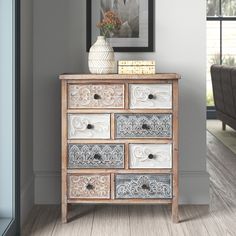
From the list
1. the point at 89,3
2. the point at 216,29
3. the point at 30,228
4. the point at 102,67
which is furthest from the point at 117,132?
the point at 216,29

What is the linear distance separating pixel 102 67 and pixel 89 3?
1.37ft

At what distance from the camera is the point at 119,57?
2801mm

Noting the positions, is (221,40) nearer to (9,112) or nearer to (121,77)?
(121,77)

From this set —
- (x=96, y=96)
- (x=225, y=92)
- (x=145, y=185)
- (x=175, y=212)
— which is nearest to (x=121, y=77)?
(x=96, y=96)

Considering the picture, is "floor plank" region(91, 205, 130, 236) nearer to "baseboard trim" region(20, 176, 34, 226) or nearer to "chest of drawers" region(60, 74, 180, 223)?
"chest of drawers" region(60, 74, 180, 223)

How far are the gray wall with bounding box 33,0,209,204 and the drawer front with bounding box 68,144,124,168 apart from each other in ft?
1.28

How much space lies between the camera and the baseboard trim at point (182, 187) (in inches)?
110

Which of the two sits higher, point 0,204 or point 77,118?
point 77,118

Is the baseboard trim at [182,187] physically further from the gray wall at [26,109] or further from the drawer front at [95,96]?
the drawer front at [95,96]

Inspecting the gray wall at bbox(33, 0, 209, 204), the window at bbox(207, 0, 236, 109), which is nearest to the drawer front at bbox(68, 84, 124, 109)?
the gray wall at bbox(33, 0, 209, 204)

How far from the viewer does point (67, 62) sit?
279cm

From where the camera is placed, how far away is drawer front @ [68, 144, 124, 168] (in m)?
2.43

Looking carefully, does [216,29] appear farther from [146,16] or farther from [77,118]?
[77,118]

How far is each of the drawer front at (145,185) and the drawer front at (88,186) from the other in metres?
0.05
